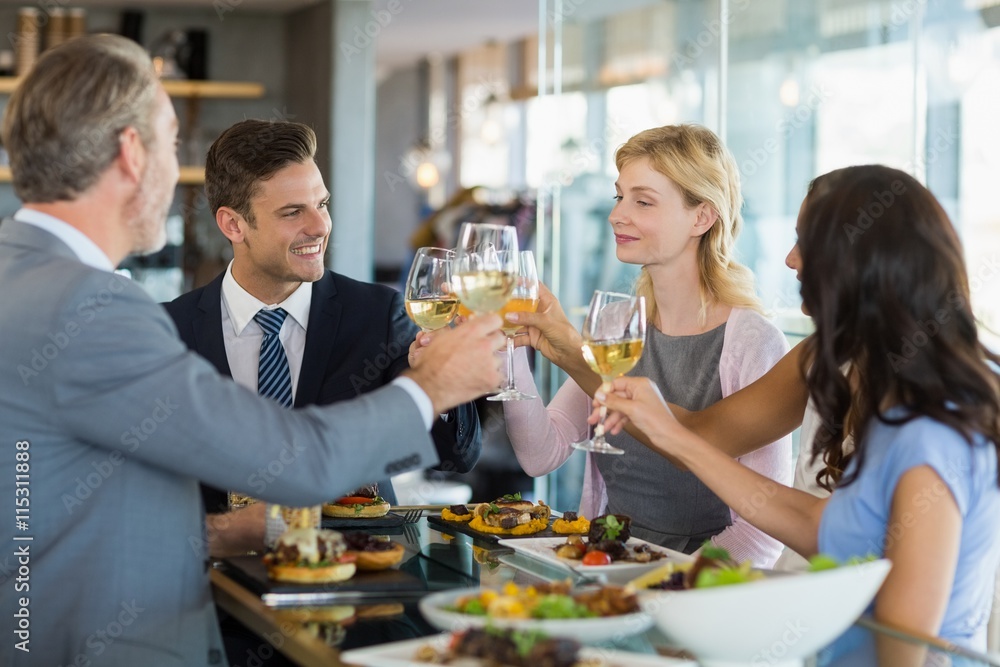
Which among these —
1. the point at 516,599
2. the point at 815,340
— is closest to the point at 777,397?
the point at 815,340

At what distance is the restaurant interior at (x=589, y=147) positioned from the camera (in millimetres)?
1386

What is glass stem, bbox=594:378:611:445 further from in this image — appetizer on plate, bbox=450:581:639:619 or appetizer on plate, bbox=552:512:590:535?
appetizer on plate, bbox=450:581:639:619

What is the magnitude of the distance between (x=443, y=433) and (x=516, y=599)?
1.28 metres

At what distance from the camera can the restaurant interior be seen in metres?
1.39

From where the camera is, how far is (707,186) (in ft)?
8.87

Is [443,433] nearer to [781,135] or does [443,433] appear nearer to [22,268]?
[22,268]

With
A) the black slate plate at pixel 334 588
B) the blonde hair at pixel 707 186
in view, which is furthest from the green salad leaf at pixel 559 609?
the blonde hair at pixel 707 186

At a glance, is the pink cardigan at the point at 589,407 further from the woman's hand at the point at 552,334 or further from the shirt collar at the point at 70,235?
the shirt collar at the point at 70,235

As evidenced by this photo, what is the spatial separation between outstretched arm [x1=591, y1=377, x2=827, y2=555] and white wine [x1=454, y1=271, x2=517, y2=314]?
23cm

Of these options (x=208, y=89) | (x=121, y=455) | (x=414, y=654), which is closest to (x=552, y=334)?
(x=121, y=455)

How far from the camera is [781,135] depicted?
3.98 metres

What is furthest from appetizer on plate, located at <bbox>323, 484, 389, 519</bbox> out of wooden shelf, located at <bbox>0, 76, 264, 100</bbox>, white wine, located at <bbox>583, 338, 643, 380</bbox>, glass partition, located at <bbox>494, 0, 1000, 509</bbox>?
wooden shelf, located at <bbox>0, 76, 264, 100</bbox>

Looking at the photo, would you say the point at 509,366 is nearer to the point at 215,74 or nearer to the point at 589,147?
the point at 589,147

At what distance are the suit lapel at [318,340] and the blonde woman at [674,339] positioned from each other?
0.44m
